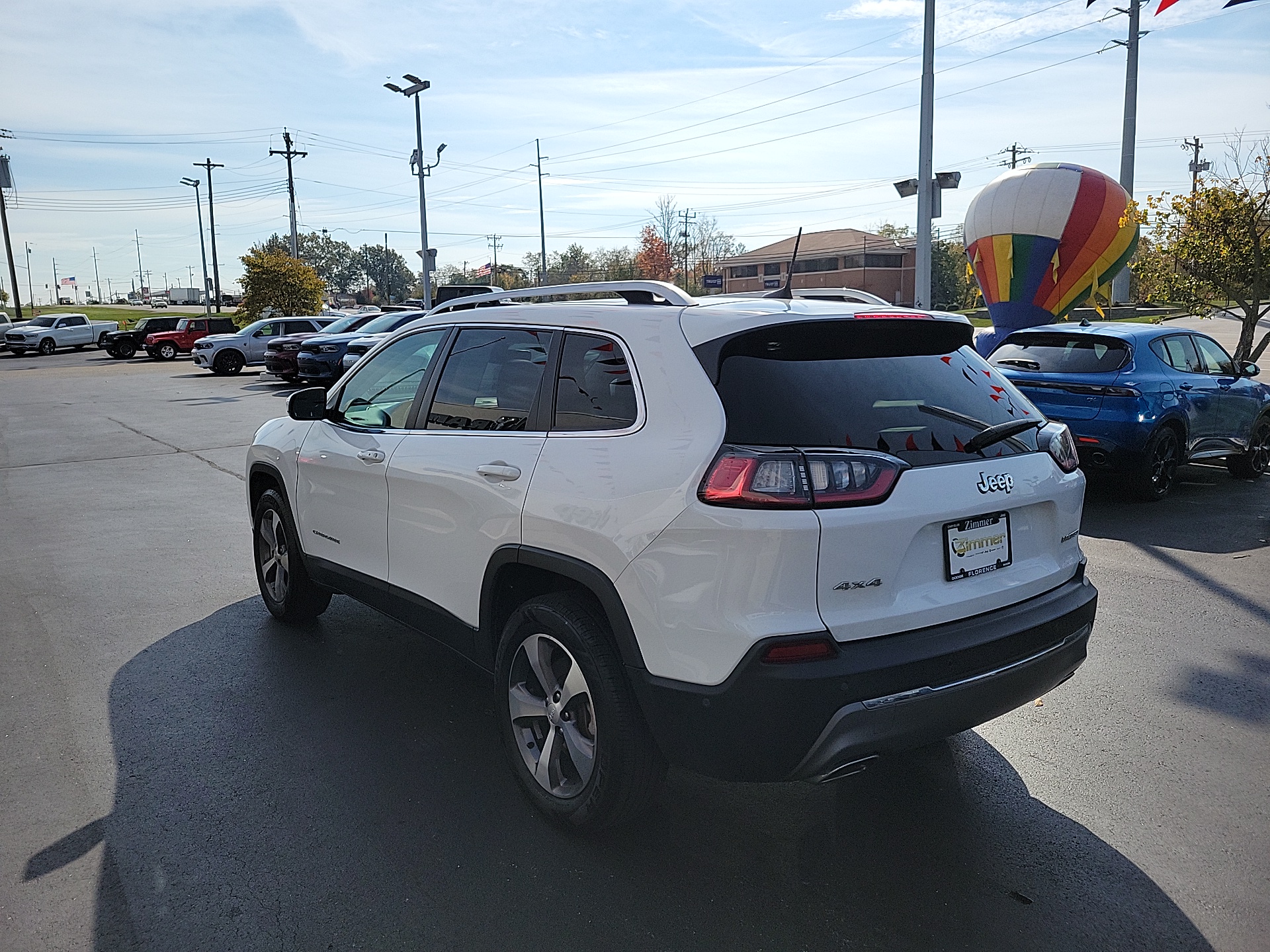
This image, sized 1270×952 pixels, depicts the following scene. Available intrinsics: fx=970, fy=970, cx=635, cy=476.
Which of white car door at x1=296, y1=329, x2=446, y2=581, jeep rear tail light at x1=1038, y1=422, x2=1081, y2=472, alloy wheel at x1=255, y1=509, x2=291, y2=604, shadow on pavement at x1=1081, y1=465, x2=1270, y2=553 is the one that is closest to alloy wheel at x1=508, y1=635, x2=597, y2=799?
white car door at x1=296, y1=329, x2=446, y2=581

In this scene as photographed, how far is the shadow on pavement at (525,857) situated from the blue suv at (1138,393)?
5.73 m

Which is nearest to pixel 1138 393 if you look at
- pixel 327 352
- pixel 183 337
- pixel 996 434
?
pixel 996 434

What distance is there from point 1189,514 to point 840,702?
730 centimetres

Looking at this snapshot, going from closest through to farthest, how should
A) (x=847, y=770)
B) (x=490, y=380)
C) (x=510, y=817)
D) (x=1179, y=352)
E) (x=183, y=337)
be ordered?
(x=847, y=770), (x=510, y=817), (x=490, y=380), (x=1179, y=352), (x=183, y=337)

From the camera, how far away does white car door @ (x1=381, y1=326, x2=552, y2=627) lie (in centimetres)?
352

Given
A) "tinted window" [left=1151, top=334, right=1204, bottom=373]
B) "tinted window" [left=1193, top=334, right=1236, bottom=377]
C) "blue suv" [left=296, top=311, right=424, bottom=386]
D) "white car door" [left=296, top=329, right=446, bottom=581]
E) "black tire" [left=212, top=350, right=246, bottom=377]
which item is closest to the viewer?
"white car door" [left=296, top=329, right=446, bottom=581]

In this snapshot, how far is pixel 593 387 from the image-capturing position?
334cm

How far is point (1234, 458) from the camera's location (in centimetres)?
1023

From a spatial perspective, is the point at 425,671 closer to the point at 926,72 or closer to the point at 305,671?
the point at 305,671

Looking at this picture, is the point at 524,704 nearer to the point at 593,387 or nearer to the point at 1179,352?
the point at 593,387

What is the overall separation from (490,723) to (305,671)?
1.24m

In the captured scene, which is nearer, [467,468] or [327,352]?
[467,468]

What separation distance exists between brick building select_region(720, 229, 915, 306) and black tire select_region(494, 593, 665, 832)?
88.7 metres

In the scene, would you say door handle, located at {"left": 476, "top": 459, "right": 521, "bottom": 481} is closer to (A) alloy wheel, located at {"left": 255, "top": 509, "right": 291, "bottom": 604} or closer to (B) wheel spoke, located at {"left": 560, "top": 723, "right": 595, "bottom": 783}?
(B) wheel spoke, located at {"left": 560, "top": 723, "right": 595, "bottom": 783}
